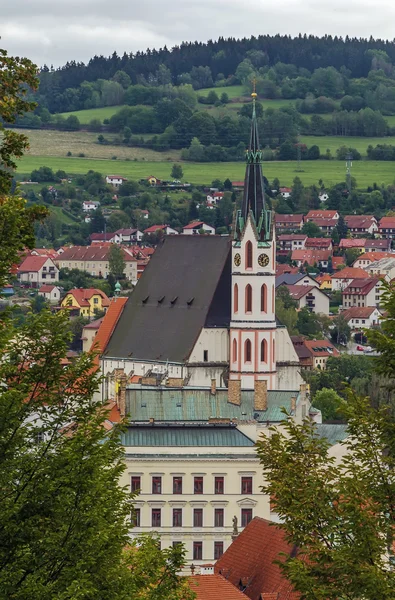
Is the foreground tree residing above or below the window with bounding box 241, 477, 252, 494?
above

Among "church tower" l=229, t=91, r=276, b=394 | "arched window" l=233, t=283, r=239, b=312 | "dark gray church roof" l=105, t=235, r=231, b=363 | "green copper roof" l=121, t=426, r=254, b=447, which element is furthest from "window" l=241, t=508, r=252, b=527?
"arched window" l=233, t=283, r=239, b=312

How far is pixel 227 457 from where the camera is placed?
76.8m

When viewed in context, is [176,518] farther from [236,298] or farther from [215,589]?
[236,298]

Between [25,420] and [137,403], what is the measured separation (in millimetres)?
51721

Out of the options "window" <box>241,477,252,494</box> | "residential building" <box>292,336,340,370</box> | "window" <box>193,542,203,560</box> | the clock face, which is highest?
the clock face

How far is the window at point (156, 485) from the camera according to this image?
7606cm

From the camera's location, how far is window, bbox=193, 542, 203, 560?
75125mm

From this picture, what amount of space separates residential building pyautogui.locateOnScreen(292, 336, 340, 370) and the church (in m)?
52.1

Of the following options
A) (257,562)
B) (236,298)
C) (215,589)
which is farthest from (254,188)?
(215,589)

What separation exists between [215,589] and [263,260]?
177 feet

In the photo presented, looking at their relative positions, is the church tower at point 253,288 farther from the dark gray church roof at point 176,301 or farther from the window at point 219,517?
the window at point 219,517

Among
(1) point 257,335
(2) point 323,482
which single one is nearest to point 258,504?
(1) point 257,335

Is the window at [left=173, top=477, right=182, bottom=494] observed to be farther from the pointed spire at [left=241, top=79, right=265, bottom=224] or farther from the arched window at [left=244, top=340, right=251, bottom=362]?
the pointed spire at [left=241, top=79, right=265, bottom=224]

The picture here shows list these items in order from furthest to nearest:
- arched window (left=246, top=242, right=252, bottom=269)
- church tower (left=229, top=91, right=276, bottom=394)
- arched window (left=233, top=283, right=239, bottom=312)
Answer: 1. arched window (left=233, top=283, right=239, bottom=312)
2. arched window (left=246, top=242, right=252, bottom=269)
3. church tower (left=229, top=91, right=276, bottom=394)
